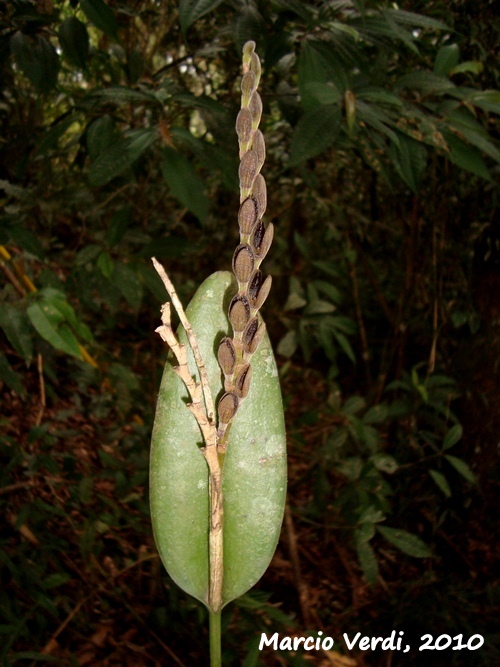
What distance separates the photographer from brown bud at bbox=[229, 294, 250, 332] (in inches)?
12.3

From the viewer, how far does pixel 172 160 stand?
2.68 feet

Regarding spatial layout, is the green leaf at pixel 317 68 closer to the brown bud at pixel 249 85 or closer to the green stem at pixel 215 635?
the brown bud at pixel 249 85

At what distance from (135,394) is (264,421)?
3.37 feet

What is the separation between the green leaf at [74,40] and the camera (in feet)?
2.70

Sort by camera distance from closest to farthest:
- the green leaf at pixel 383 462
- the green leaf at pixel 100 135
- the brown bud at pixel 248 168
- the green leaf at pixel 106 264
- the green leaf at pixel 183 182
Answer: the brown bud at pixel 248 168 < the green leaf at pixel 183 182 < the green leaf at pixel 100 135 < the green leaf at pixel 106 264 < the green leaf at pixel 383 462

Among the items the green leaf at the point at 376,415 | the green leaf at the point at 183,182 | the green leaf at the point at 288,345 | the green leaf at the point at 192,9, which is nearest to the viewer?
the green leaf at the point at 192,9

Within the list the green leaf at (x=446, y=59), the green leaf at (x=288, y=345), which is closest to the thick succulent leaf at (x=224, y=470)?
the green leaf at (x=446, y=59)

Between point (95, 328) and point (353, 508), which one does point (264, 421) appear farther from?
point (95, 328)

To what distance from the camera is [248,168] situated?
0.29 m

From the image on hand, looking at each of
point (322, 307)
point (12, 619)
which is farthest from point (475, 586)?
point (12, 619)

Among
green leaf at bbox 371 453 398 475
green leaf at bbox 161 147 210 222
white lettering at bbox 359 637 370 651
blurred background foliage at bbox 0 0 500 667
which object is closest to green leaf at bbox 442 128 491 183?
blurred background foliage at bbox 0 0 500 667

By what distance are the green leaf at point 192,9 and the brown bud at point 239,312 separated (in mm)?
511

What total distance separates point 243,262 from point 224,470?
0.49 ft

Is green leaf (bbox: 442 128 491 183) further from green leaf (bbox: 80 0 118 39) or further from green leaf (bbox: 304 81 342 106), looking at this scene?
green leaf (bbox: 80 0 118 39)
